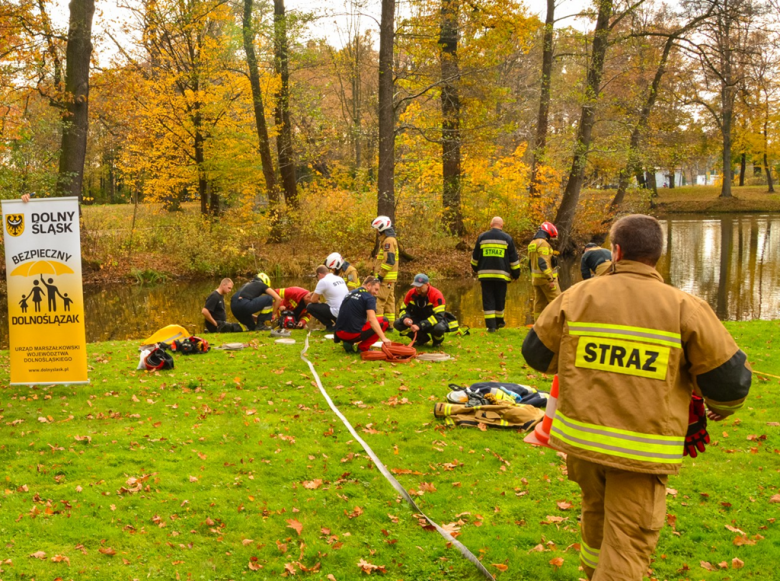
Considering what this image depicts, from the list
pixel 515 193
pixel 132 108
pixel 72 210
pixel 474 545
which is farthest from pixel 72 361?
pixel 515 193

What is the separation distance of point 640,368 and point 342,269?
36.0 feet

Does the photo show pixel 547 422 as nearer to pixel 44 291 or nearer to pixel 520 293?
pixel 44 291

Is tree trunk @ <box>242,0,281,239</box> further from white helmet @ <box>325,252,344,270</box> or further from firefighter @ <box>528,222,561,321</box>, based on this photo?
firefighter @ <box>528,222,561,321</box>

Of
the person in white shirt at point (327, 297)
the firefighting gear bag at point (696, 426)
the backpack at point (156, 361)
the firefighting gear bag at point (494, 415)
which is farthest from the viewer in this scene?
the person in white shirt at point (327, 297)

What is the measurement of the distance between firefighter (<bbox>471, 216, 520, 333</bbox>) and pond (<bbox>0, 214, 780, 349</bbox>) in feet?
10.7

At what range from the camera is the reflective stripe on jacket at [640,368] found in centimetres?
310

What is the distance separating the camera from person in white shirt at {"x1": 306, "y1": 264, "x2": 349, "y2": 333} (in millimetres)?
12695

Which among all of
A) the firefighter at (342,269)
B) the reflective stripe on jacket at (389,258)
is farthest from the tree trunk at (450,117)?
the reflective stripe on jacket at (389,258)

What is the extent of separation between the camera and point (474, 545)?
4707mm

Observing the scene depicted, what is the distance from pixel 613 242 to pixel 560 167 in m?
25.7

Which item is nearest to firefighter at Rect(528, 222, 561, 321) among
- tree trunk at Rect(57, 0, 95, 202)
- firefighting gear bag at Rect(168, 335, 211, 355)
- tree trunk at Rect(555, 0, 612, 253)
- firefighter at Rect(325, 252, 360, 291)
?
firefighter at Rect(325, 252, 360, 291)

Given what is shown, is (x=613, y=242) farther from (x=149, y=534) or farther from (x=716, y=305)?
(x=716, y=305)

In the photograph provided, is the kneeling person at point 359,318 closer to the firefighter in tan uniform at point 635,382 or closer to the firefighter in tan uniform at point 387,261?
the firefighter in tan uniform at point 387,261

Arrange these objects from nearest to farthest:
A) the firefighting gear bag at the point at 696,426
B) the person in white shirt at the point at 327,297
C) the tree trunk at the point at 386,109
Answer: the firefighting gear bag at the point at 696,426, the person in white shirt at the point at 327,297, the tree trunk at the point at 386,109
